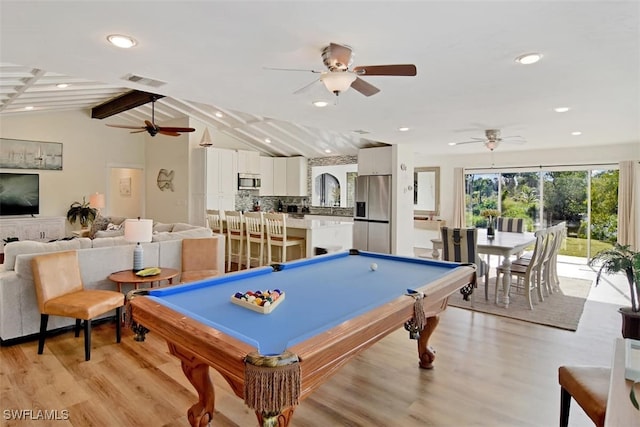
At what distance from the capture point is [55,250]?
354 cm

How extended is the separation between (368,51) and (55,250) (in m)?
3.47

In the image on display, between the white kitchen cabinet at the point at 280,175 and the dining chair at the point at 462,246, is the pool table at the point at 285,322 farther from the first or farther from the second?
the white kitchen cabinet at the point at 280,175

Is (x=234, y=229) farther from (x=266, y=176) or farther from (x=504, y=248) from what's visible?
(x=504, y=248)

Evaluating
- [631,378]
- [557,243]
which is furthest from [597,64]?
[557,243]

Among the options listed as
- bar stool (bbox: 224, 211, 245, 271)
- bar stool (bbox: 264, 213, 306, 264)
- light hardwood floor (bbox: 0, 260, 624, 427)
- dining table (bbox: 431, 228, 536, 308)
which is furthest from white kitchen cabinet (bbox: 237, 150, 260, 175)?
light hardwood floor (bbox: 0, 260, 624, 427)

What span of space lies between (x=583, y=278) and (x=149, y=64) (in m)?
7.20

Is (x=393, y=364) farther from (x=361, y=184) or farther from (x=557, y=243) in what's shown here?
(x=361, y=184)

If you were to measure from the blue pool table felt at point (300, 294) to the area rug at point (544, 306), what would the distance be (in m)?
1.84

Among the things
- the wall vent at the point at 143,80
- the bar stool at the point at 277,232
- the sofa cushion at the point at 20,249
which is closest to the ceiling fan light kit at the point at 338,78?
the wall vent at the point at 143,80

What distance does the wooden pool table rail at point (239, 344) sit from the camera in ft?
4.56

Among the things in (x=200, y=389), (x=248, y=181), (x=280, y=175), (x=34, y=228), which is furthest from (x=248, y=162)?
(x=200, y=389)

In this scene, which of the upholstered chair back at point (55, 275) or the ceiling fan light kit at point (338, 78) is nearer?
the ceiling fan light kit at point (338, 78)

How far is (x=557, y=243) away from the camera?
5.11 metres

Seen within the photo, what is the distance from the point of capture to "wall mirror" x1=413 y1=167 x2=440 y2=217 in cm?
920
